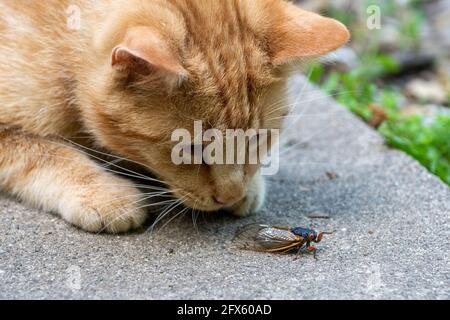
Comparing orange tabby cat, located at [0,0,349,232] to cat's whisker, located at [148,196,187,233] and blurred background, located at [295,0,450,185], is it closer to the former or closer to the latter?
cat's whisker, located at [148,196,187,233]

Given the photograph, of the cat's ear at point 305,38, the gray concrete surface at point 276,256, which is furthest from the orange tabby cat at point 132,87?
the gray concrete surface at point 276,256

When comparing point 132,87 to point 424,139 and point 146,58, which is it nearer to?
point 146,58

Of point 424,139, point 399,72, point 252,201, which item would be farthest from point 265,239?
point 399,72

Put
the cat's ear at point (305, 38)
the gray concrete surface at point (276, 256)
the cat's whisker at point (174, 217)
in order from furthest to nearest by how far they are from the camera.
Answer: the cat's whisker at point (174, 217), the cat's ear at point (305, 38), the gray concrete surface at point (276, 256)

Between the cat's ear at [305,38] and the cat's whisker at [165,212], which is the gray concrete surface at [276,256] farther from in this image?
the cat's ear at [305,38]

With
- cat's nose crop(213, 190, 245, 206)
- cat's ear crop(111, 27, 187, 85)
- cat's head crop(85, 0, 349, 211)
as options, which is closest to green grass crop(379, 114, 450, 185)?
cat's head crop(85, 0, 349, 211)

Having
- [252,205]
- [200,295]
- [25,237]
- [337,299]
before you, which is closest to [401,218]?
[252,205]
